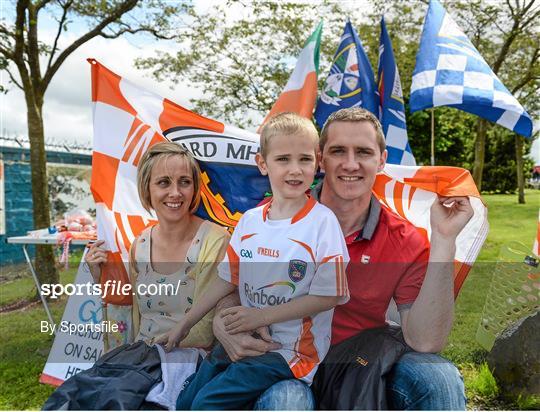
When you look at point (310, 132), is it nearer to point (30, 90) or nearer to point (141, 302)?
point (141, 302)

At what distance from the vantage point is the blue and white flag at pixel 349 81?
156 inches

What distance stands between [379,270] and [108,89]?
4.98 ft

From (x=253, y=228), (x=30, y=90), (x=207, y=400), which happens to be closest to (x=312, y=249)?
(x=253, y=228)

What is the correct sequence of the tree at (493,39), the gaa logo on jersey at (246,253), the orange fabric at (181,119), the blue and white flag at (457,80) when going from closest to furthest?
the gaa logo on jersey at (246,253) < the orange fabric at (181,119) < the blue and white flag at (457,80) < the tree at (493,39)

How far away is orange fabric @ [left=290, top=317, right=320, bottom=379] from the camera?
193cm

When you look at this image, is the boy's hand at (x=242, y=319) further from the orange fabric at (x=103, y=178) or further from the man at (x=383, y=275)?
the orange fabric at (x=103, y=178)

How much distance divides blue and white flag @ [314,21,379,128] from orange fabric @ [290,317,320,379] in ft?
7.60

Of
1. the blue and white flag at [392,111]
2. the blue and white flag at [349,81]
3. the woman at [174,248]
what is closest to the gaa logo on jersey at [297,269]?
the woman at [174,248]

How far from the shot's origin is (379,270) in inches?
81.4

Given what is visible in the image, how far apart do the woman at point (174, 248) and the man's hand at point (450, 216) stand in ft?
2.71

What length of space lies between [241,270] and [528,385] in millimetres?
2175

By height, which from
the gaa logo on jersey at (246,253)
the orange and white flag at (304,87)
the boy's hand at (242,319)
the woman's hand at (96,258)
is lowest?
the boy's hand at (242,319)

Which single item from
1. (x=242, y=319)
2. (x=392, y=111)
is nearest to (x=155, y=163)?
(x=242, y=319)

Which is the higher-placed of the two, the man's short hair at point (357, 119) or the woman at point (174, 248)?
the man's short hair at point (357, 119)
